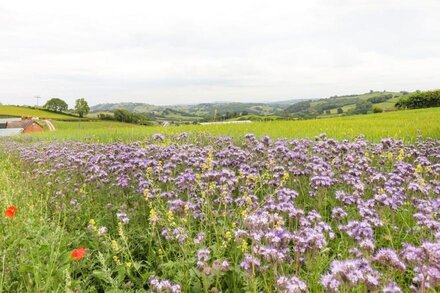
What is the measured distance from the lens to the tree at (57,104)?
121 meters

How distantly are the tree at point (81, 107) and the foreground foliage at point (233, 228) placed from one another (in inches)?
4610

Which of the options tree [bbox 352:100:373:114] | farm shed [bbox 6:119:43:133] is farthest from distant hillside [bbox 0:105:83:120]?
tree [bbox 352:100:373:114]

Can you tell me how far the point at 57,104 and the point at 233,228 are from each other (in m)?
130

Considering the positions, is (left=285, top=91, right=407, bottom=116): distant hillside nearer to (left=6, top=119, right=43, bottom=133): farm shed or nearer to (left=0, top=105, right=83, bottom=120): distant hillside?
(left=0, top=105, right=83, bottom=120): distant hillside

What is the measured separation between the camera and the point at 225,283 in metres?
4.08

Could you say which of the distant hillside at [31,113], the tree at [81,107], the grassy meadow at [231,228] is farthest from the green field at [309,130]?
the tree at [81,107]

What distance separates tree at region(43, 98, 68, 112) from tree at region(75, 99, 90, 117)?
5.49 metres

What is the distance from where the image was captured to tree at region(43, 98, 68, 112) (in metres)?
121

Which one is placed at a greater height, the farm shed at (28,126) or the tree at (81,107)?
the tree at (81,107)

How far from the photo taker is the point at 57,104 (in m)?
123

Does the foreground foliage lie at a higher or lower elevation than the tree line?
lower

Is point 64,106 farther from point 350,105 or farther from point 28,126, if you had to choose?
→ point 350,105

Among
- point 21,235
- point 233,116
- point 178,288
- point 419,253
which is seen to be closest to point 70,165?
point 21,235

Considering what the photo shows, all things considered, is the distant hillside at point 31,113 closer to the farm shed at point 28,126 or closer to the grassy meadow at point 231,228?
the farm shed at point 28,126
